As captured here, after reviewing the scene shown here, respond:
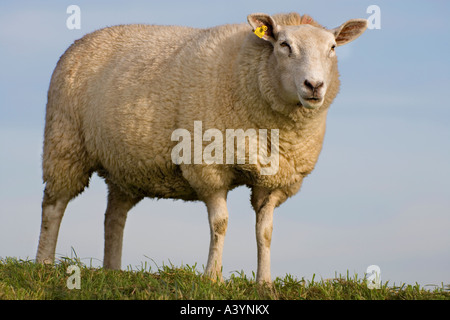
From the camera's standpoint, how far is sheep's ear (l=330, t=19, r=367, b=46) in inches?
280

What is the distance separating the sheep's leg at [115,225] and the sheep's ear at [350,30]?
363cm

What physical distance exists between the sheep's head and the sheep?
0.04 feet

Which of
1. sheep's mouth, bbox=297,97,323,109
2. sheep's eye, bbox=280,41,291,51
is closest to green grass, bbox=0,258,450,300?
sheep's mouth, bbox=297,97,323,109

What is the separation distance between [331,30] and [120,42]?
9.59 feet

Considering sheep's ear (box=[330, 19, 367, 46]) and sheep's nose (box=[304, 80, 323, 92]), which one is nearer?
sheep's nose (box=[304, 80, 323, 92])

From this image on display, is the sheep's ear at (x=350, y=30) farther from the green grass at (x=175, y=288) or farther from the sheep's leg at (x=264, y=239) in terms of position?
the green grass at (x=175, y=288)

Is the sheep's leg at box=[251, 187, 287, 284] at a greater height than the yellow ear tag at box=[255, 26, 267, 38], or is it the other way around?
the yellow ear tag at box=[255, 26, 267, 38]

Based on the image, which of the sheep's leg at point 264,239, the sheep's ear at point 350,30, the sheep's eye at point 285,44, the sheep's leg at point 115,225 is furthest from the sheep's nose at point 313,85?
the sheep's leg at point 115,225

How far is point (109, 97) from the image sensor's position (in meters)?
7.98

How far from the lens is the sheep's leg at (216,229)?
6.99 m

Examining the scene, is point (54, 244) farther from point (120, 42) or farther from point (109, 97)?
point (120, 42)

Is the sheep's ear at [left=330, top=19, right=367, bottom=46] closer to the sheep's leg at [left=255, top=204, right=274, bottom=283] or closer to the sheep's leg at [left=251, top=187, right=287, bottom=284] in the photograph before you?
the sheep's leg at [left=251, top=187, right=287, bottom=284]

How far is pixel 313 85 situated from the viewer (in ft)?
20.5
